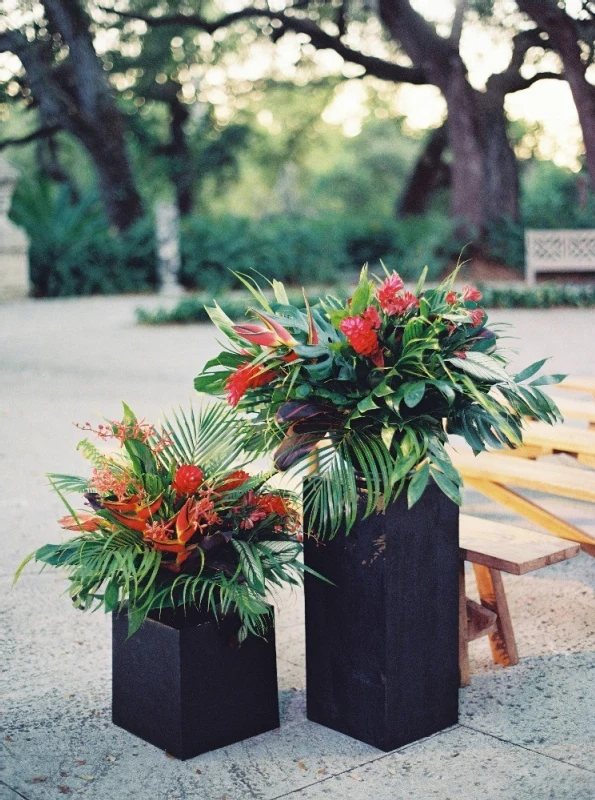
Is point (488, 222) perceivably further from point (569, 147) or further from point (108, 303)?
point (569, 147)

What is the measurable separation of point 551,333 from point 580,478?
8.47 meters

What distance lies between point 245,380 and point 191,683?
86 centimetres

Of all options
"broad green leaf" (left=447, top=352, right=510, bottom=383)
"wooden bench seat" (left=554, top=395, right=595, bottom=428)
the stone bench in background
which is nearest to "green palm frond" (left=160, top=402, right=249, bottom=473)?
"broad green leaf" (left=447, top=352, right=510, bottom=383)

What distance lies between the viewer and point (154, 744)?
119 inches

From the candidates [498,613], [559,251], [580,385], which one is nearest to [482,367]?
[498,613]

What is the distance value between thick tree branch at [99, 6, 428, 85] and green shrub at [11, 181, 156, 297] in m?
4.56

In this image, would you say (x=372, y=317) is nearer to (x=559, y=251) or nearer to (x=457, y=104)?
(x=559, y=251)

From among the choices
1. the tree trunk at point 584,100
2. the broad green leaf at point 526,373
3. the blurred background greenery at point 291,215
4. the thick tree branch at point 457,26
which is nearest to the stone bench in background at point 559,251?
the blurred background greenery at point 291,215

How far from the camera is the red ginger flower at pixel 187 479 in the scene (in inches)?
114

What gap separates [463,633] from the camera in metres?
3.38

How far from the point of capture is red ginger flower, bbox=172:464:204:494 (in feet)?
9.52

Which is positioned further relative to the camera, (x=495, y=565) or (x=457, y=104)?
(x=457, y=104)

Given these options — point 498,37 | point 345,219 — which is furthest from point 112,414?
point 498,37

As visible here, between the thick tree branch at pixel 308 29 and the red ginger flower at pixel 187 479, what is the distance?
2054 cm
